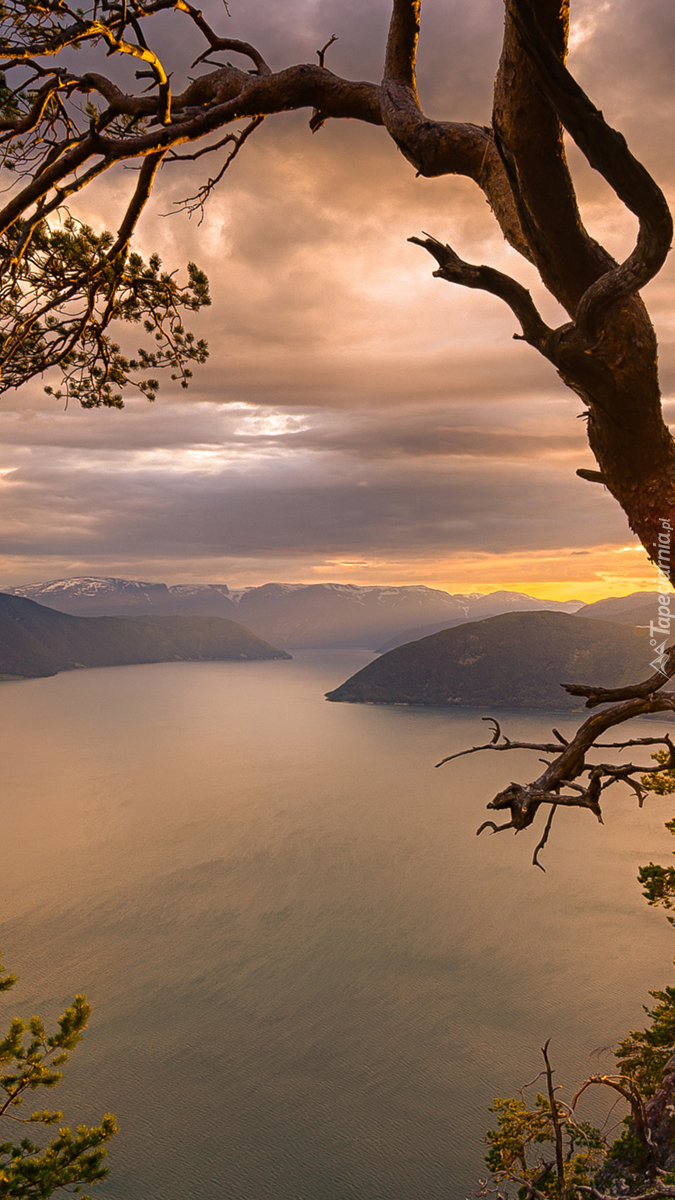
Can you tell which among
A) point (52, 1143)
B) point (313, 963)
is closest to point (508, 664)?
point (313, 963)

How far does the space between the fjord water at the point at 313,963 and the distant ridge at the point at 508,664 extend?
45.5 m

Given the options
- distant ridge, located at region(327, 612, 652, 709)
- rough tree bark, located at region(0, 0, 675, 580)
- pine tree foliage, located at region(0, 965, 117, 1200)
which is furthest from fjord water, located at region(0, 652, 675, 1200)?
distant ridge, located at region(327, 612, 652, 709)

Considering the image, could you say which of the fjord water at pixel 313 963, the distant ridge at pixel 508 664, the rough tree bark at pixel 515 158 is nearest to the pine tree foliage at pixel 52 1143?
the rough tree bark at pixel 515 158

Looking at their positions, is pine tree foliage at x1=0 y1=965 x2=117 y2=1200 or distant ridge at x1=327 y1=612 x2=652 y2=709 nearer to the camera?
pine tree foliage at x1=0 y1=965 x2=117 y2=1200

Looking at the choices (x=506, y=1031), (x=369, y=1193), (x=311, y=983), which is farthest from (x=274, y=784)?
(x=369, y=1193)

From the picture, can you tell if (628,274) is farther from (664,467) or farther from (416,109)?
(416,109)

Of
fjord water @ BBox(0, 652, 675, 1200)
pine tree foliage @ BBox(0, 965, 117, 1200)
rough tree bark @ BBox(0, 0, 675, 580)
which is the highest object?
rough tree bark @ BBox(0, 0, 675, 580)

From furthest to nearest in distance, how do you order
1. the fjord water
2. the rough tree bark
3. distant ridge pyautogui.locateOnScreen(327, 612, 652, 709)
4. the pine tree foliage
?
distant ridge pyautogui.locateOnScreen(327, 612, 652, 709) < the fjord water < the pine tree foliage < the rough tree bark

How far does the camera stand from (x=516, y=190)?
2391mm

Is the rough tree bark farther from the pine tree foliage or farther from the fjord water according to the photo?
the fjord water

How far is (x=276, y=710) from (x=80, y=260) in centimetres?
→ 12046

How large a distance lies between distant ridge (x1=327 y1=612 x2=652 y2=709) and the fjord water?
4554 cm

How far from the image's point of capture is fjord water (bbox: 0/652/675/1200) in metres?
21.5

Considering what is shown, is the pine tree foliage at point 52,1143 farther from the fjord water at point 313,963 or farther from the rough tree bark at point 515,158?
the fjord water at point 313,963
